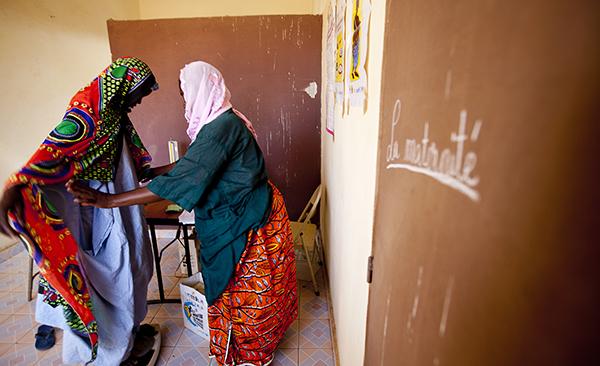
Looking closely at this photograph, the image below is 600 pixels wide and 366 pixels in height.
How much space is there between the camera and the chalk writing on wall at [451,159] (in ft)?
0.88

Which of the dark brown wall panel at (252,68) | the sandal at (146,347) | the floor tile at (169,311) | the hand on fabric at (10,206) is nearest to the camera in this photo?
the hand on fabric at (10,206)

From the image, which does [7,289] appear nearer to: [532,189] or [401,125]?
[401,125]

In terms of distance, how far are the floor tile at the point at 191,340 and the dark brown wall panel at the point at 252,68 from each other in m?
1.43

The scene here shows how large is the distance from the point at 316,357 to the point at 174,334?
0.84m

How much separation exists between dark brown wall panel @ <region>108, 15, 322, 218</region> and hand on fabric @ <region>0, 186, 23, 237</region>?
70.5 inches

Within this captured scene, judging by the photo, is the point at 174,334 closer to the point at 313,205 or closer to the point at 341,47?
the point at 313,205

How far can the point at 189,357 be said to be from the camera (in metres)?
1.60

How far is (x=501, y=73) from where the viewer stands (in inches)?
9.0

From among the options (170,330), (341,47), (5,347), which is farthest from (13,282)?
(341,47)

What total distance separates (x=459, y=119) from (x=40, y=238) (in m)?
1.22

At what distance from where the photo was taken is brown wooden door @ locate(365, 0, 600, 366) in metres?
0.17

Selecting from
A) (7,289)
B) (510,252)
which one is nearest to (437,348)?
(510,252)

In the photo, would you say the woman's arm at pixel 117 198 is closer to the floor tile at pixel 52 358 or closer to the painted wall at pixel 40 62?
the floor tile at pixel 52 358

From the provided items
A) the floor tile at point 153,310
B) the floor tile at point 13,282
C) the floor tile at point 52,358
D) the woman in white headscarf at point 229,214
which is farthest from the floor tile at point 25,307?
the woman in white headscarf at point 229,214
